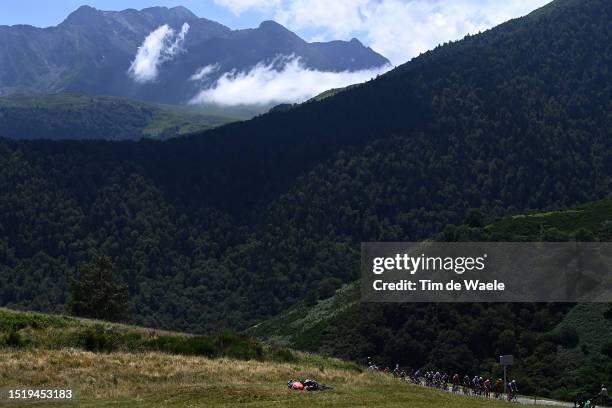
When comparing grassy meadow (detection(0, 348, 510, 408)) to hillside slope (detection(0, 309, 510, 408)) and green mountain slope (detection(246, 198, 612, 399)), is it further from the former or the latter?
green mountain slope (detection(246, 198, 612, 399))

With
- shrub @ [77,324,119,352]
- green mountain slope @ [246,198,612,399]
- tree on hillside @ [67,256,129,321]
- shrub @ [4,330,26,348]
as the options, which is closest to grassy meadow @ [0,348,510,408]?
shrub @ [4,330,26,348]

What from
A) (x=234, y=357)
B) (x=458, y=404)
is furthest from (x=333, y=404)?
(x=234, y=357)

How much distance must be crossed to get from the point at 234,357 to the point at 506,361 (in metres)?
18.6

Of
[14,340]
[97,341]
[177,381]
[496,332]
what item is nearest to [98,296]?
[97,341]

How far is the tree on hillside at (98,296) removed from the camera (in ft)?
279

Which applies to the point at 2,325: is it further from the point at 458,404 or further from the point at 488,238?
the point at 488,238

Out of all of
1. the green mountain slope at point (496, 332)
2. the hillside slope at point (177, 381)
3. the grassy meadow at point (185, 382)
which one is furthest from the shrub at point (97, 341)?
the green mountain slope at point (496, 332)

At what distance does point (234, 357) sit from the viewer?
52625 millimetres

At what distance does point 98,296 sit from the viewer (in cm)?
8531

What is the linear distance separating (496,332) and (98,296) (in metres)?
57.6

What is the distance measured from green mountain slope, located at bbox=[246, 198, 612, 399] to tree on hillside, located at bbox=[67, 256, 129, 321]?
158 ft

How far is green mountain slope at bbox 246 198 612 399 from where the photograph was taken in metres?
92.9

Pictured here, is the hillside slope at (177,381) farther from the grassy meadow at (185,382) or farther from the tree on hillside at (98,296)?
the tree on hillside at (98,296)

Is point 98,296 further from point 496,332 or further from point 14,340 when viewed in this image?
point 496,332
